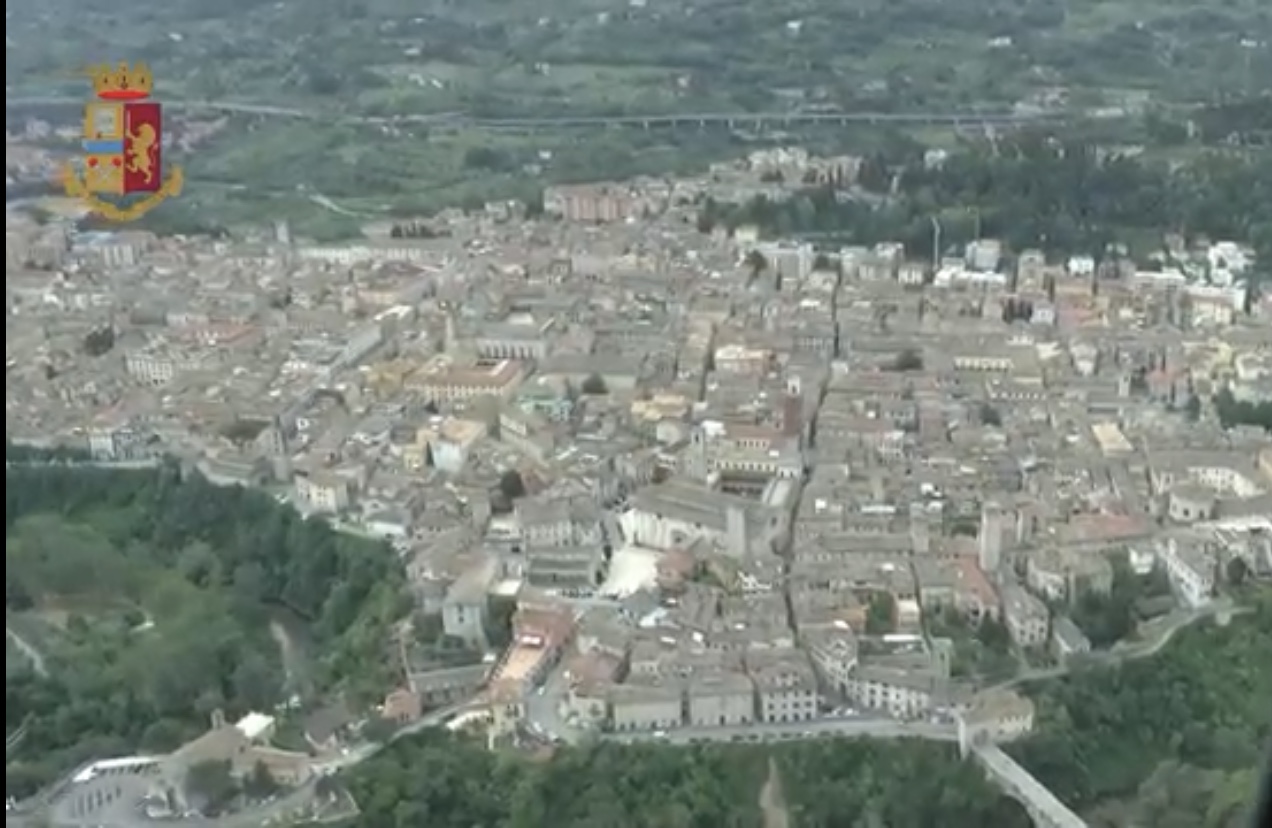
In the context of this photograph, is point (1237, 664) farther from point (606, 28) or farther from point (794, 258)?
point (606, 28)

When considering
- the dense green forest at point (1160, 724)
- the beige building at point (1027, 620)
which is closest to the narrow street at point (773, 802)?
the dense green forest at point (1160, 724)

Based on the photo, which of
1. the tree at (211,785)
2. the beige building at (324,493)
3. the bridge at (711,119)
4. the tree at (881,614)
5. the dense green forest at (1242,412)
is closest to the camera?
the tree at (211,785)

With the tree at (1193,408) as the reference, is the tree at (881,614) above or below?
below

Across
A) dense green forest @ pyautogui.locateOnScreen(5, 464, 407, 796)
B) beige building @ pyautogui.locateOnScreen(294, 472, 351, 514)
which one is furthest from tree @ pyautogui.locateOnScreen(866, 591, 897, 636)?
beige building @ pyautogui.locateOnScreen(294, 472, 351, 514)

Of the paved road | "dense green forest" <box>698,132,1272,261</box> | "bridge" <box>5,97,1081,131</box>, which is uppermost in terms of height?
"bridge" <box>5,97,1081,131</box>

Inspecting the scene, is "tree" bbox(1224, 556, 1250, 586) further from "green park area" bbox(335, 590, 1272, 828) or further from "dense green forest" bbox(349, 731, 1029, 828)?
"dense green forest" bbox(349, 731, 1029, 828)

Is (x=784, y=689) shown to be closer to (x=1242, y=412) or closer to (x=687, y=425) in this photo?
(x=687, y=425)

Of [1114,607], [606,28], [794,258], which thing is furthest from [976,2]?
[1114,607]

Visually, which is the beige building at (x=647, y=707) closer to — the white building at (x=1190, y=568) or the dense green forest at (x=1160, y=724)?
the dense green forest at (x=1160, y=724)
